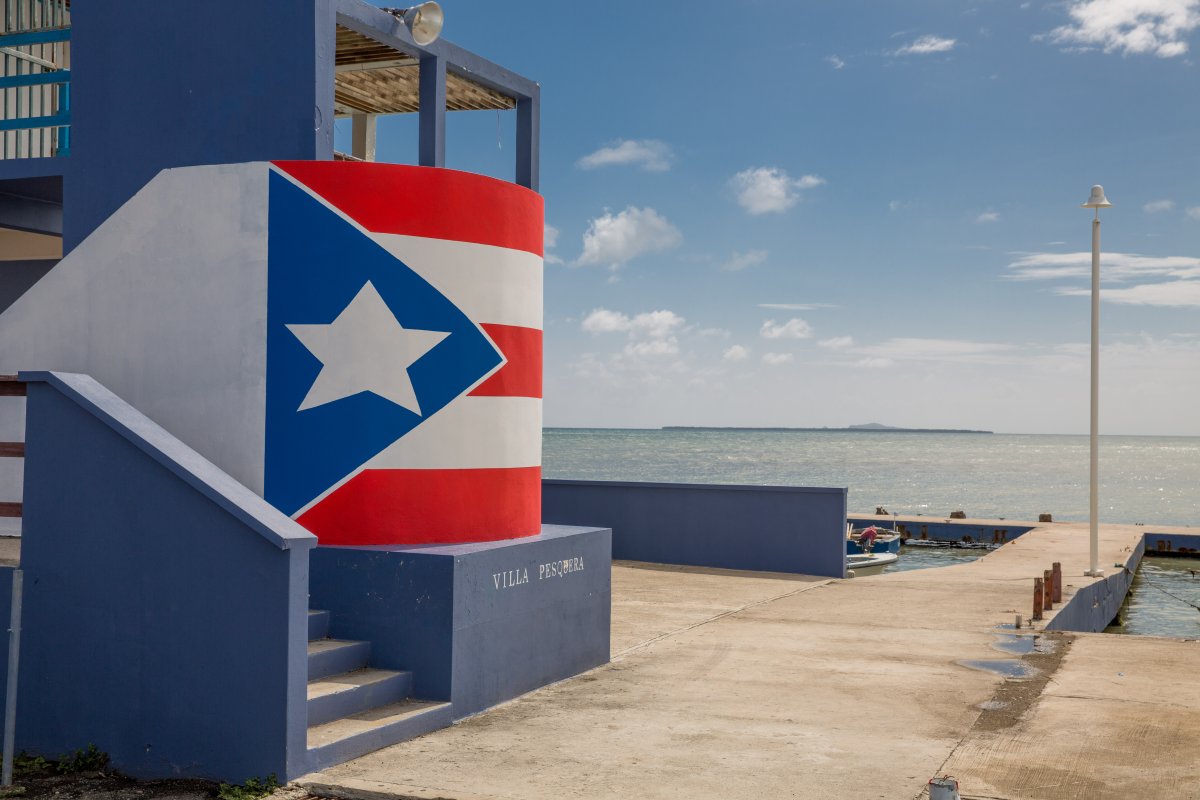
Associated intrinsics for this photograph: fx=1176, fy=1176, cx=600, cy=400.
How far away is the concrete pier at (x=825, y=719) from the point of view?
7988 mm

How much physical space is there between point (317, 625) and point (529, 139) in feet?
18.7

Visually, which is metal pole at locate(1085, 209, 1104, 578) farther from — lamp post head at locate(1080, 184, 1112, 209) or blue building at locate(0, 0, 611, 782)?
blue building at locate(0, 0, 611, 782)

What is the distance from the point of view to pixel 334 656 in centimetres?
921

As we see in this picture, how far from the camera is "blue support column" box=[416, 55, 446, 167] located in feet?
35.7

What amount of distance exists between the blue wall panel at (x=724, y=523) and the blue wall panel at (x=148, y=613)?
1353cm

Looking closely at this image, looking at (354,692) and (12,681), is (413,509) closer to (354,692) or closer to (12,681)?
(354,692)

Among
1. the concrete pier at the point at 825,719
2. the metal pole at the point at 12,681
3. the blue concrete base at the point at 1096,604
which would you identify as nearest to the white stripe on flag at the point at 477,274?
the concrete pier at the point at 825,719

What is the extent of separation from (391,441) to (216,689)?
8.83 feet

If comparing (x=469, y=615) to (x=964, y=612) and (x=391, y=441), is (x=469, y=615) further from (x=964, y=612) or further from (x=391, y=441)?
(x=964, y=612)

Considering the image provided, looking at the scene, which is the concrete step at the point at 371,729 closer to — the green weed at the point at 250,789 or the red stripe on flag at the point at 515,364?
the green weed at the point at 250,789

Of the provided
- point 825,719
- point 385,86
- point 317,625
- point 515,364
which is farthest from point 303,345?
point 825,719

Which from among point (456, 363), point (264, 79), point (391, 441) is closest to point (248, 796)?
point (391, 441)

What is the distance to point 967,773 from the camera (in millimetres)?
8234

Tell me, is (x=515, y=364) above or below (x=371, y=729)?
above
